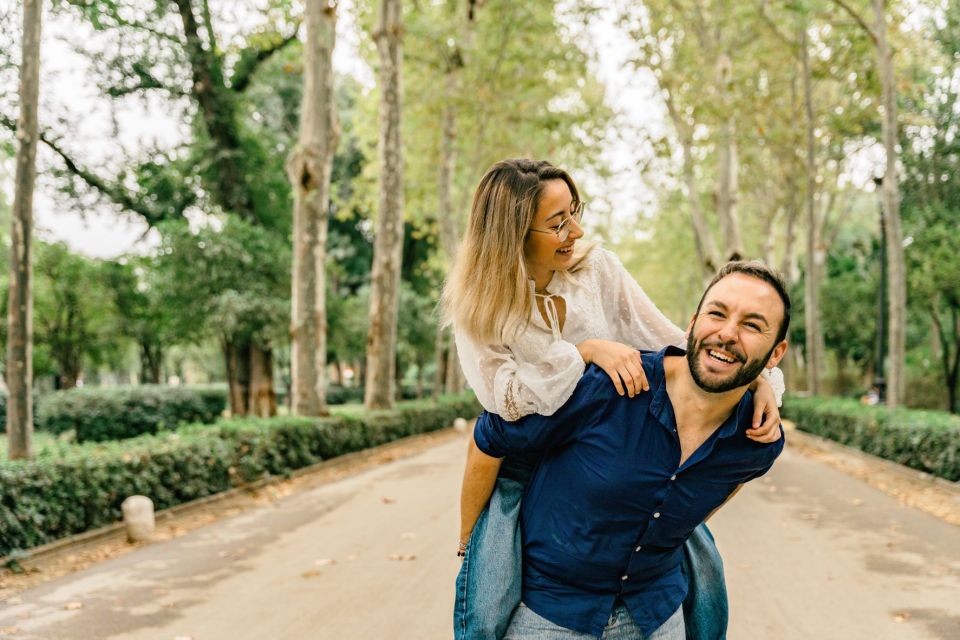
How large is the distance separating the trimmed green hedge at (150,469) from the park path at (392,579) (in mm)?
777

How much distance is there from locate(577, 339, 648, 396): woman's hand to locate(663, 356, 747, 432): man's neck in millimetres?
76

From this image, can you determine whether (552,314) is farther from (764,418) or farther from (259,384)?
(259,384)

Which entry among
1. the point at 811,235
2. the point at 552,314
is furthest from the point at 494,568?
the point at 811,235

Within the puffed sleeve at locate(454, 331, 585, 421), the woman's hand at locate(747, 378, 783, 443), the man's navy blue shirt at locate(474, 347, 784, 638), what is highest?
the puffed sleeve at locate(454, 331, 585, 421)

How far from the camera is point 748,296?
2109mm

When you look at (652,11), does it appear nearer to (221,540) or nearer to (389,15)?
(389,15)

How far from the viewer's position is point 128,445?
10.8 m

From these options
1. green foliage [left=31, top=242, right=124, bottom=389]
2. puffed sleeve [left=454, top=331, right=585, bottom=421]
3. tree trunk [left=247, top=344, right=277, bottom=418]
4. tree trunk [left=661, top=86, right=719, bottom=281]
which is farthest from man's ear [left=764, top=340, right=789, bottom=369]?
green foliage [left=31, top=242, right=124, bottom=389]

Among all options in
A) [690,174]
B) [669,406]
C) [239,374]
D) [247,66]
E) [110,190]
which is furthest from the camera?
[239,374]

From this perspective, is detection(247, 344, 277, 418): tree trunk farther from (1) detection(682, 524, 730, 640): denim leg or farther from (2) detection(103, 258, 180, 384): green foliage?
(1) detection(682, 524, 730, 640): denim leg

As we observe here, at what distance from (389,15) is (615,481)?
62.1ft

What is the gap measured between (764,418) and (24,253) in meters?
9.43

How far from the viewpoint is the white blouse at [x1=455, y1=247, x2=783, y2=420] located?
2.22 meters

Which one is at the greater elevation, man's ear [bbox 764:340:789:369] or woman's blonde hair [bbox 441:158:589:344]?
woman's blonde hair [bbox 441:158:589:344]
